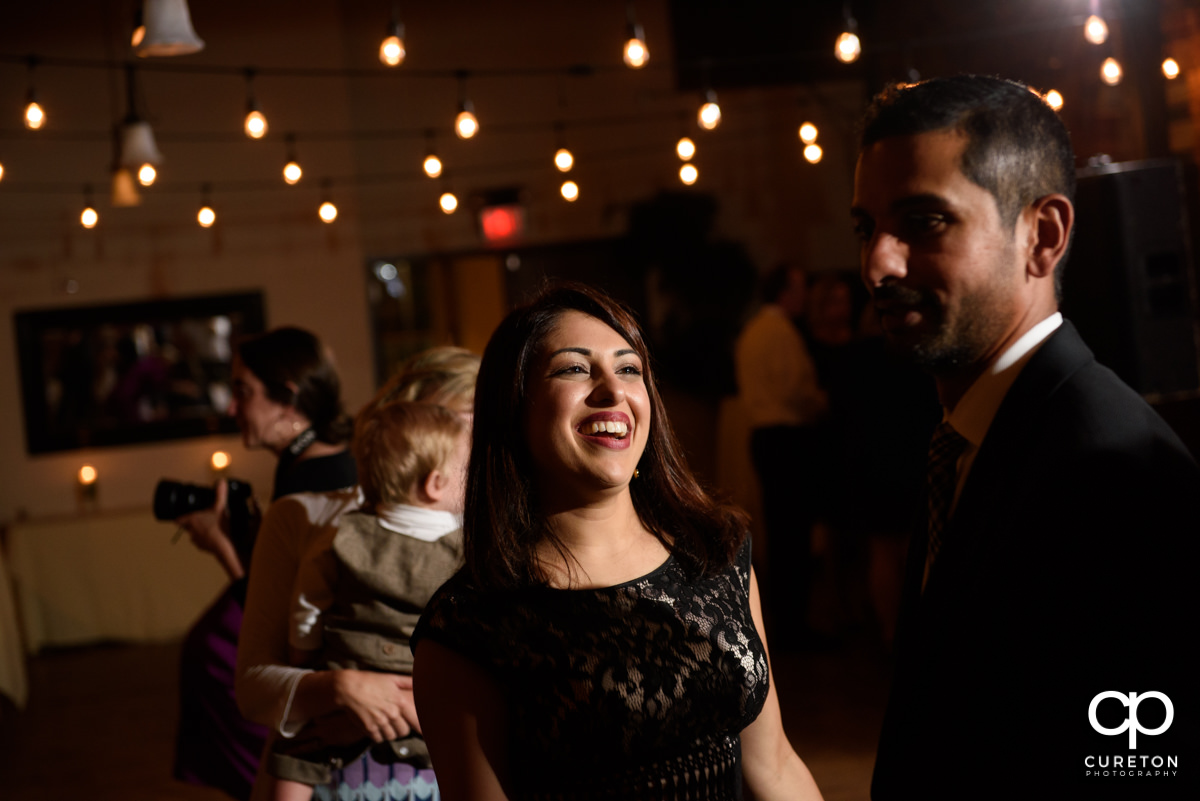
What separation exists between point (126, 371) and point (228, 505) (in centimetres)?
561

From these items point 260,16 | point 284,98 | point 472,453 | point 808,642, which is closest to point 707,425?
point 808,642

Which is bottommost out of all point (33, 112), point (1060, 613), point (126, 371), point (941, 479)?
point (1060, 613)

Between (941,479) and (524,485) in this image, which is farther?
(524,485)

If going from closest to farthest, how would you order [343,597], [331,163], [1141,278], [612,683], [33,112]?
[612,683], [343,597], [1141,278], [33,112], [331,163]

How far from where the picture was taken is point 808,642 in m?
5.20

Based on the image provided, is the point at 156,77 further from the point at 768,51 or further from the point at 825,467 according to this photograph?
the point at 825,467

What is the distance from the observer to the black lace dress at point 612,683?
1.30 meters

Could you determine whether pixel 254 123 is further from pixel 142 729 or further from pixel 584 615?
pixel 584 615

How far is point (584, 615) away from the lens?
137 centimetres

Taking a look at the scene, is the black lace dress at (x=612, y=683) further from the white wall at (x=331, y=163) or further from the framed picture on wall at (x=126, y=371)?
the framed picture on wall at (x=126, y=371)

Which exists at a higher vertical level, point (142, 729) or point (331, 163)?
point (331, 163)

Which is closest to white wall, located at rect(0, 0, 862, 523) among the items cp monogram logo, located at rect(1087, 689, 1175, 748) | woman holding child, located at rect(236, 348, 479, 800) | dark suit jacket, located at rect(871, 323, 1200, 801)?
woman holding child, located at rect(236, 348, 479, 800)

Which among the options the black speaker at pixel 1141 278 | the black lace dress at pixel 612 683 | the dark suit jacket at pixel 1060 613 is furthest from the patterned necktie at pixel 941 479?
the black speaker at pixel 1141 278

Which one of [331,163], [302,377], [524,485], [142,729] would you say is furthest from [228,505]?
[331,163]
